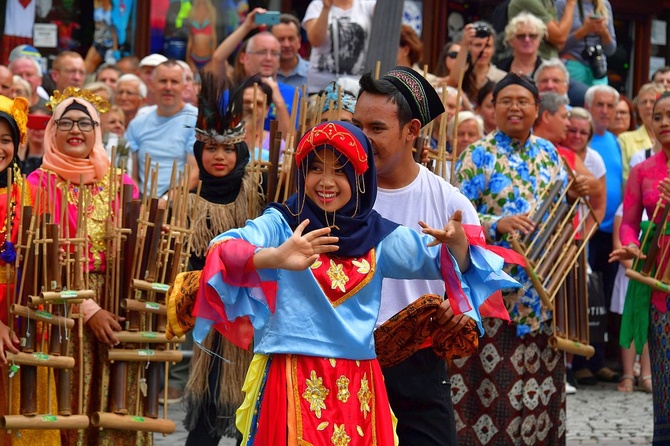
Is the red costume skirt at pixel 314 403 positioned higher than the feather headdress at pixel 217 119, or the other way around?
the feather headdress at pixel 217 119

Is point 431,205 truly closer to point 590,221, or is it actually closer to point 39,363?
point 39,363

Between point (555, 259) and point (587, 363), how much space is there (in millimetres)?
3364

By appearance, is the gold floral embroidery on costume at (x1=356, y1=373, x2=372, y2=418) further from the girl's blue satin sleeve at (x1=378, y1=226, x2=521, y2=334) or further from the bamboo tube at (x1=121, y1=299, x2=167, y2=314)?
the bamboo tube at (x1=121, y1=299, x2=167, y2=314)

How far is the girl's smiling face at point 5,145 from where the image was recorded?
6352mm

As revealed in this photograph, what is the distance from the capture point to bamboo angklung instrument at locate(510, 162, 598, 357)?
7.43 metres

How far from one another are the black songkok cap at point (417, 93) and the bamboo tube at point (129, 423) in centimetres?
200

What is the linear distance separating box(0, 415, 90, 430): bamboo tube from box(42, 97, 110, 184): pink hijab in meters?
1.15

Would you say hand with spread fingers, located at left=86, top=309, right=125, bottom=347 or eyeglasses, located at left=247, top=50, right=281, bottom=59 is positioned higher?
eyeglasses, located at left=247, top=50, right=281, bottom=59

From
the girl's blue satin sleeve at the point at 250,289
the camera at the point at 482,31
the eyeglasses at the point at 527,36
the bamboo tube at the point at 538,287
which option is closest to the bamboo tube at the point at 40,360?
the girl's blue satin sleeve at the point at 250,289

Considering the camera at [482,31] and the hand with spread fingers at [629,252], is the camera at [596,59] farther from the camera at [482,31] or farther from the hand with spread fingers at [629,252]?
the hand with spread fingers at [629,252]

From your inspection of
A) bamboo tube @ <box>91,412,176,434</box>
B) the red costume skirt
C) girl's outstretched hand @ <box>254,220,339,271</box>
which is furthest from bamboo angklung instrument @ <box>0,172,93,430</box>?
girl's outstretched hand @ <box>254,220,339,271</box>

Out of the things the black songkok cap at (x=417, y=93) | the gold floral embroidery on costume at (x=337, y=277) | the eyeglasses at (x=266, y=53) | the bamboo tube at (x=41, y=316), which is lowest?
the bamboo tube at (x=41, y=316)

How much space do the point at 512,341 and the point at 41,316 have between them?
2.70 meters

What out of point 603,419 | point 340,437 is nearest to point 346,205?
point 340,437
